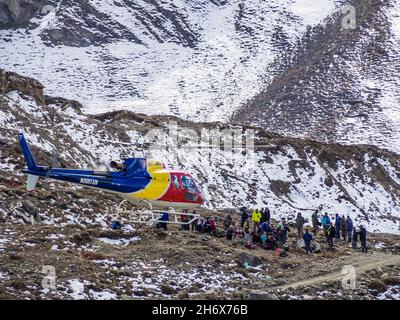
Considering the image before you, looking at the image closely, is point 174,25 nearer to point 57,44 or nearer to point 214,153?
point 57,44

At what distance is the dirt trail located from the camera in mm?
20547

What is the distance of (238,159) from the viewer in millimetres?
50500

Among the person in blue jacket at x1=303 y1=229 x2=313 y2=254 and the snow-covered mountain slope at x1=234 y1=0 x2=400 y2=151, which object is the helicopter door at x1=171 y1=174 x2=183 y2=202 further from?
the snow-covered mountain slope at x1=234 y1=0 x2=400 y2=151

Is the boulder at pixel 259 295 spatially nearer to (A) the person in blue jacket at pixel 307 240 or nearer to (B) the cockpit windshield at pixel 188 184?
(B) the cockpit windshield at pixel 188 184

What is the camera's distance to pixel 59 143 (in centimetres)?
3847

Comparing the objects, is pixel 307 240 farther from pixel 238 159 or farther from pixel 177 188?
pixel 238 159

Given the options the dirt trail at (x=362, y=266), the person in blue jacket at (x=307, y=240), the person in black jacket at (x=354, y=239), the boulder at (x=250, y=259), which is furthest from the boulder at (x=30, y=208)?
the person in black jacket at (x=354, y=239)

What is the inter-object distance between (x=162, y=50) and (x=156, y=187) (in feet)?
305

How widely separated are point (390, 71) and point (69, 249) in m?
82.4

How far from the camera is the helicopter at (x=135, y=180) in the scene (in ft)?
75.9

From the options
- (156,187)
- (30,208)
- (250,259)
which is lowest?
(250,259)

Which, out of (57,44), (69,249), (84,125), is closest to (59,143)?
(84,125)

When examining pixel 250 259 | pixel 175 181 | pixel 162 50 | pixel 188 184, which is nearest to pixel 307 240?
pixel 250 259
